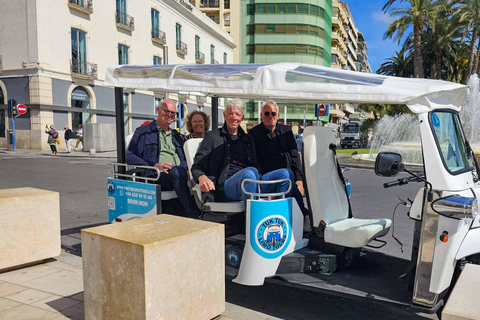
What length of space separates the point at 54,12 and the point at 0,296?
25.4 meters

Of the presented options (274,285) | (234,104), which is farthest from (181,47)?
(274,285)

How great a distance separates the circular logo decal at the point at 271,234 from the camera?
3775mm

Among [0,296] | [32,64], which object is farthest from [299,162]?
[32,64]

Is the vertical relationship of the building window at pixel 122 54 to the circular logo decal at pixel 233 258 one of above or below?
above

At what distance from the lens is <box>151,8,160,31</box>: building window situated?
35.8 m

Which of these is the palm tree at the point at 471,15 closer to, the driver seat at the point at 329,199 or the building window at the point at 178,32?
the building window at the point at 178,32

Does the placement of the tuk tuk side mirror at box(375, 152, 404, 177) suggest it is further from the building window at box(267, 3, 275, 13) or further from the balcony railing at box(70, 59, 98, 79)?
the building window at box(267, 3, 275, 13)

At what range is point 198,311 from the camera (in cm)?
331

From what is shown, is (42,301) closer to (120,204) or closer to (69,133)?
(120,204)

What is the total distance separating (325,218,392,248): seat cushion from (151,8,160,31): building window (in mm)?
34996

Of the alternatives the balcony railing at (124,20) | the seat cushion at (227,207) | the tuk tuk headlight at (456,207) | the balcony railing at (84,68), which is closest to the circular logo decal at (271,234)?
the seat cushion at (227,207)

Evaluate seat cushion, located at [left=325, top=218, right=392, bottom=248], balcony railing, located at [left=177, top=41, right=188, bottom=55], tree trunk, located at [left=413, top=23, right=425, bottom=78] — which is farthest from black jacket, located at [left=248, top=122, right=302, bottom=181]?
balcony railing, located at [left=177, top=41, right=188, bottom=55]

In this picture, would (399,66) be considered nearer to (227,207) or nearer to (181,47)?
(181,47)

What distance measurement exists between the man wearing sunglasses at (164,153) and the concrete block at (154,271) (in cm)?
128
